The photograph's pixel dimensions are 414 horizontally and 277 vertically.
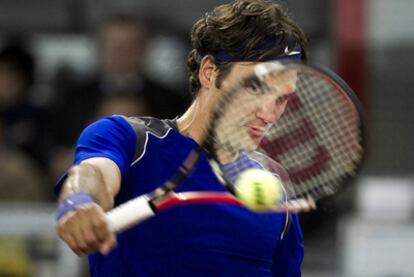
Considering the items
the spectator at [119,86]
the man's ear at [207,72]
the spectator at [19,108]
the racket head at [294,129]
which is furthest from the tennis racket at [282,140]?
the spectator at [19,108]

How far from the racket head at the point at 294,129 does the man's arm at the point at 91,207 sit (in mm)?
358

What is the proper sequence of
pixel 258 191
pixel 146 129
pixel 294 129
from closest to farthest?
1. pixel 258 191
2. pixel 146 129
3. pixel 294 129

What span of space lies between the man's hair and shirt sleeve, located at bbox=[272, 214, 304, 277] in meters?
0.56

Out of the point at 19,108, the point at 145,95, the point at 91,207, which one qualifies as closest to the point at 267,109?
the point at 91,207

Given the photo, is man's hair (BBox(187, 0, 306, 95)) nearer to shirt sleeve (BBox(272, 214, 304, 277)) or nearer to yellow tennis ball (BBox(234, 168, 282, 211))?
yellow tennis ball (BBox(234, 168, 282, 211))

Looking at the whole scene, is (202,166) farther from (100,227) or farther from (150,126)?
(100,227)

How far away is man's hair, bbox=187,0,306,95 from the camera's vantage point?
3.71 metres

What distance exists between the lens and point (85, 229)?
10.1ft

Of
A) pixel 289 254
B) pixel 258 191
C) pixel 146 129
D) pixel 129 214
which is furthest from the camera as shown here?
pixel 289 254

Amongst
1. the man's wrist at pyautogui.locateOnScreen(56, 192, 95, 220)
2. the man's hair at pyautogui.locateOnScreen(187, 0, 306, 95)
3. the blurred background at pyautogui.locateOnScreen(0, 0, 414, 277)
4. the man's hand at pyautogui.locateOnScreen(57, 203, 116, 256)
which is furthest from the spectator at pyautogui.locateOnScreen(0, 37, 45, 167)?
the man's hand at pyautogui.locateOnScreen(57, 203, 116, 256)

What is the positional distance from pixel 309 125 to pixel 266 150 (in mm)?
172

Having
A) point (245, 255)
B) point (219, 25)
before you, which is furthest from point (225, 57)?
point (245, 255)

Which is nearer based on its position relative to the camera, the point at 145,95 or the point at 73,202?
the point at 73,202

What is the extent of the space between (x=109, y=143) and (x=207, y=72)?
44 cm
